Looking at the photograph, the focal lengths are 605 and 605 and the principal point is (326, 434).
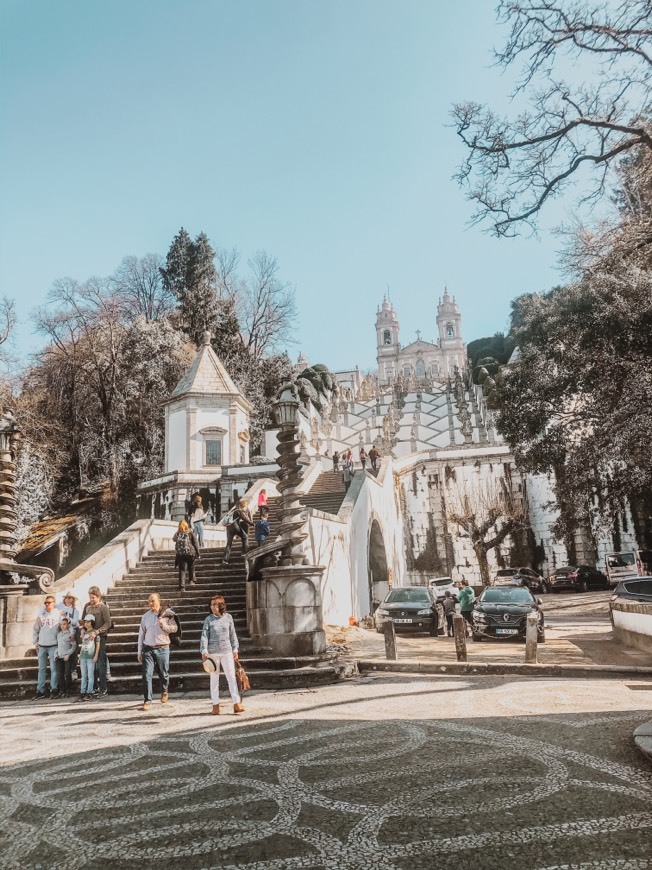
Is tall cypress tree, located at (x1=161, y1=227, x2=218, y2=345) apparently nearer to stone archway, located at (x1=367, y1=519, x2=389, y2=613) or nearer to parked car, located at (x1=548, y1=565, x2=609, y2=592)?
stone archway, located at (x1=367, y1=519, x2=389, y2=613)

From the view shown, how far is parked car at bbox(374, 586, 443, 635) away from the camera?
16.8 meters

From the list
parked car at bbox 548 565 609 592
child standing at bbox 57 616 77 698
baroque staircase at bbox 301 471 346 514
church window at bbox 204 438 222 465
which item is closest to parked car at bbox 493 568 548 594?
parked car at bbox 548 565 609 592

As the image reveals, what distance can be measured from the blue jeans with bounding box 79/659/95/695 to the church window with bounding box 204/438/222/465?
21817mm

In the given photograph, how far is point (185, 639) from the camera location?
37.9ft

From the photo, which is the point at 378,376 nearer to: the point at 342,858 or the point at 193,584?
the point at 193,584

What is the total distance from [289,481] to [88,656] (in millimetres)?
4644

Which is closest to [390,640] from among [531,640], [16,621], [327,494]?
[531,640]

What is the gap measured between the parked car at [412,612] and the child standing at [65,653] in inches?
346

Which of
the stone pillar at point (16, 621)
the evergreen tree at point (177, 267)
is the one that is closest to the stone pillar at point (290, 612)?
the stone pillar at point (16, 621)

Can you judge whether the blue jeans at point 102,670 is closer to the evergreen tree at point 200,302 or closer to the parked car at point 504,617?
the parked car at point 504,617

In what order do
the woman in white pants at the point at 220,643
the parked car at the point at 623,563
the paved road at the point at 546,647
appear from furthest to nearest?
the parked car at the point at 623,563, the paved road at the point at 546,647, the woman in white pants at the point at 220,643

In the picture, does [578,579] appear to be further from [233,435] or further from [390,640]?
[390,640]

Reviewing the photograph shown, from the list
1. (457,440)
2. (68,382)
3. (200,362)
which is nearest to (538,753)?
(200,362)

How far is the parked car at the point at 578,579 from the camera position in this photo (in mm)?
27953
